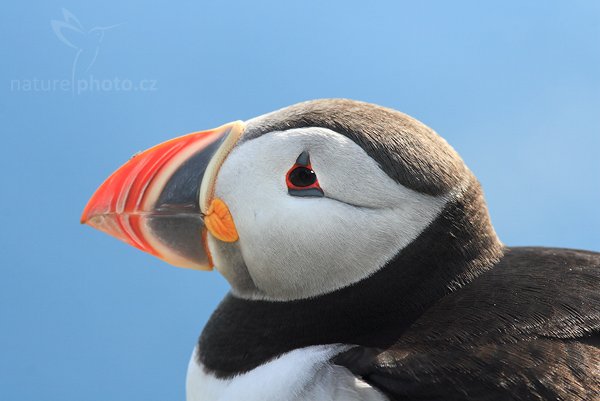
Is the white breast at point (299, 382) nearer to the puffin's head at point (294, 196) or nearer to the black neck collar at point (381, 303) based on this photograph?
the black neck collar at point (381, 303)

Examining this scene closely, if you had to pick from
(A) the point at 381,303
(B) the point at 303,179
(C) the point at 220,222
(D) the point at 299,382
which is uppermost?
(B) the point at 303,179

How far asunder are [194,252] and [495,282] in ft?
3.12

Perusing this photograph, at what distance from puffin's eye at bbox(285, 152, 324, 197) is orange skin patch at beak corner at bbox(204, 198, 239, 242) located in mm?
238

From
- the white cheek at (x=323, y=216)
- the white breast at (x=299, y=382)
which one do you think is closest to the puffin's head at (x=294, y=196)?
the white cheek at (x=323, y=216)

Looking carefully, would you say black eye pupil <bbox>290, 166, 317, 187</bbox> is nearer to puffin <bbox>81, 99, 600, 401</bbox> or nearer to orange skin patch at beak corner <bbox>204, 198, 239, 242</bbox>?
puffin <bbox>81, 99, 600, 401</bbox>

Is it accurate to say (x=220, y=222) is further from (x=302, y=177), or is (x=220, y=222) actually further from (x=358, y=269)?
(x=358, y=269)

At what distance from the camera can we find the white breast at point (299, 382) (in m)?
2.20

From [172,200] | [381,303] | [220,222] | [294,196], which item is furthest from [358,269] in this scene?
[172,200]

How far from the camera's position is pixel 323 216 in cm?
239

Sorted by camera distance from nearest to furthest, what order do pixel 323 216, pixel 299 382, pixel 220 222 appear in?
pixel 299 382, pixel 323 216, pixel 220 222

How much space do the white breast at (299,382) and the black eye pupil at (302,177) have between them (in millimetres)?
470

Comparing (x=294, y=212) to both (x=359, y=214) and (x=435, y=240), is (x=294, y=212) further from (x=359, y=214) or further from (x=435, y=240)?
(x=435, y=240)

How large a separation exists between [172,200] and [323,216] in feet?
1.75

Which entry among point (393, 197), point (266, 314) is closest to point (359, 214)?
point (393, 197)
